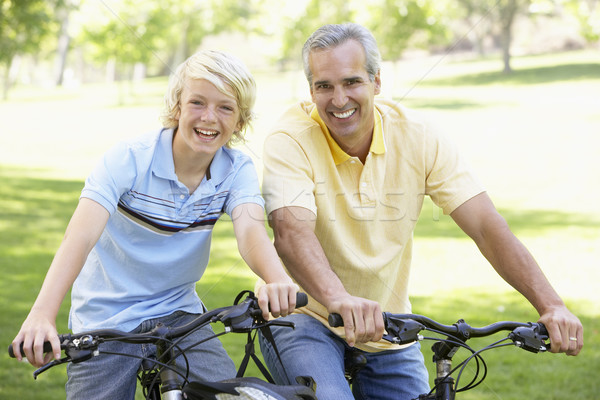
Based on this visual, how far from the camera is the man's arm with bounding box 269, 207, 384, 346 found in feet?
8.11

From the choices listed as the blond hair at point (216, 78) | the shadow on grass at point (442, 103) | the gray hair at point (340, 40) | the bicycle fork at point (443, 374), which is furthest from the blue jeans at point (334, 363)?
the shadow on grass at point (442, 103)

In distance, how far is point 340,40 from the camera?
3.16 meters

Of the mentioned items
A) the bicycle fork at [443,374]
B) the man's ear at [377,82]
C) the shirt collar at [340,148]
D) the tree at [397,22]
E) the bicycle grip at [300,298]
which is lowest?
the bicycle fork at [443,374]

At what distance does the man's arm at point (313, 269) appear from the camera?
2.47 meters

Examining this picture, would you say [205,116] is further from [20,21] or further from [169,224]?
[20,21]

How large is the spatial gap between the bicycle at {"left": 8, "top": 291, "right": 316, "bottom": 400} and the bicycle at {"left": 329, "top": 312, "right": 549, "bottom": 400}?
0.30m

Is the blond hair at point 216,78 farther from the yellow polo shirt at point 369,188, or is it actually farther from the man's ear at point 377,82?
the man's ear at point 377,82

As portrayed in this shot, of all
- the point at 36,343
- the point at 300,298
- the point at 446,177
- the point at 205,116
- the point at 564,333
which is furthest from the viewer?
the point at 446,177

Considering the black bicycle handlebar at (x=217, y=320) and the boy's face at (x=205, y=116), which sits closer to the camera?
the black bicycle handlebar at (x=217, y=320)

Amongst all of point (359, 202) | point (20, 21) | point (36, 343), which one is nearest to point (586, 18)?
point (20, 21)

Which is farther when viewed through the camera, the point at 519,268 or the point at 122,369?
the point at 519,268

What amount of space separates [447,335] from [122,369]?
1206 mm

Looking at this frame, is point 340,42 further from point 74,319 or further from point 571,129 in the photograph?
point 571,129

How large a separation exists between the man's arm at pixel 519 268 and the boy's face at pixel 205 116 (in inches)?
42.9
